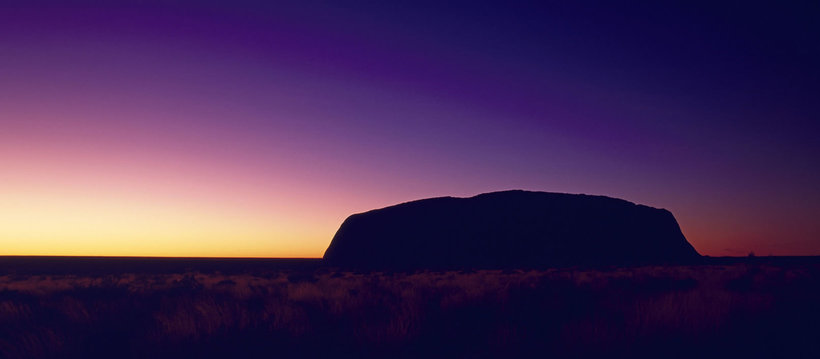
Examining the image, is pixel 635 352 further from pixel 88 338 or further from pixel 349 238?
pixel 349 238

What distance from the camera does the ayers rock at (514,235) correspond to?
52156mm

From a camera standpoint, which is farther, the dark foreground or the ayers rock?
the ayers rock

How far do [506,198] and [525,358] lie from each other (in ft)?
188

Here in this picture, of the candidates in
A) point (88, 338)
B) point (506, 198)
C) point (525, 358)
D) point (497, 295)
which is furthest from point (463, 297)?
point (506, 198)

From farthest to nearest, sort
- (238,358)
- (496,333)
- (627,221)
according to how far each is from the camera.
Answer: (627,221), (496,333), (238,358)

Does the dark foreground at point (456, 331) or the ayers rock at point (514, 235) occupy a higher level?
the ayers rock at point (514, 235)

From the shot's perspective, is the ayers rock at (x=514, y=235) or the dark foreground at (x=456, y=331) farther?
the ayers rock at (x=514, y=235)

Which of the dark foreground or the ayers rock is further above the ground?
the ayers rock

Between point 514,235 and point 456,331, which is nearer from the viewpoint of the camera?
point 456,331

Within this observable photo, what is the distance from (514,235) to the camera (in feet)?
179

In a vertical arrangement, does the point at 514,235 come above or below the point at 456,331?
above

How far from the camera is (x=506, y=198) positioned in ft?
198

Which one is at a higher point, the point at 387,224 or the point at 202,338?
→ the point at 387,224

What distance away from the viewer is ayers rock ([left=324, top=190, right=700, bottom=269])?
171ft
